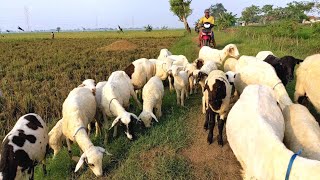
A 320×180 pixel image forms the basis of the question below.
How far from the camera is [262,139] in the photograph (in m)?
4.64

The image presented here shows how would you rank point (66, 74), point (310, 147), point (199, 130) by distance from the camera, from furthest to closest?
point (66, 74), point (199, 130), point (310, 147)

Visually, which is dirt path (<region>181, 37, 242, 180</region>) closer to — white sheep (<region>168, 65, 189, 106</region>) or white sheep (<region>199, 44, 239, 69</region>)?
white sheep (<region>168, 65, 189, 106</region>)

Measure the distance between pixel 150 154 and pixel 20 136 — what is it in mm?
2797

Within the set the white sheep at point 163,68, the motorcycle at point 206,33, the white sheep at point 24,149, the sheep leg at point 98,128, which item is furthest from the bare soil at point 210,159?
the motorcycle at point 206,33

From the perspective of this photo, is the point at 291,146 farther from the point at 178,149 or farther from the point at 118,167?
the point at 118,167

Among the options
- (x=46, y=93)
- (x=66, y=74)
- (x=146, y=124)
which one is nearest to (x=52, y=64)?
(x=66, y=74)

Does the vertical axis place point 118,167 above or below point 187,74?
below

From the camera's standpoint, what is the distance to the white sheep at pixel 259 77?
7.46m

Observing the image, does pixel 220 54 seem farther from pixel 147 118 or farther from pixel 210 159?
pixel 210 159

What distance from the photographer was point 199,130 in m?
8.02

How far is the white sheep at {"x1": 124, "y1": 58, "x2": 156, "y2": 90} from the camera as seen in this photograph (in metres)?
10.8

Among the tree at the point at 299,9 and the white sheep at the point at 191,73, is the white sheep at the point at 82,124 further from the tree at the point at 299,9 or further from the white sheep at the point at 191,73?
the tree at the point at 299,9

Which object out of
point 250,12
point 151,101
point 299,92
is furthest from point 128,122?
point 250,12

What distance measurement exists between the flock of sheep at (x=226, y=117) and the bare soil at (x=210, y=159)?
0.70 feet
